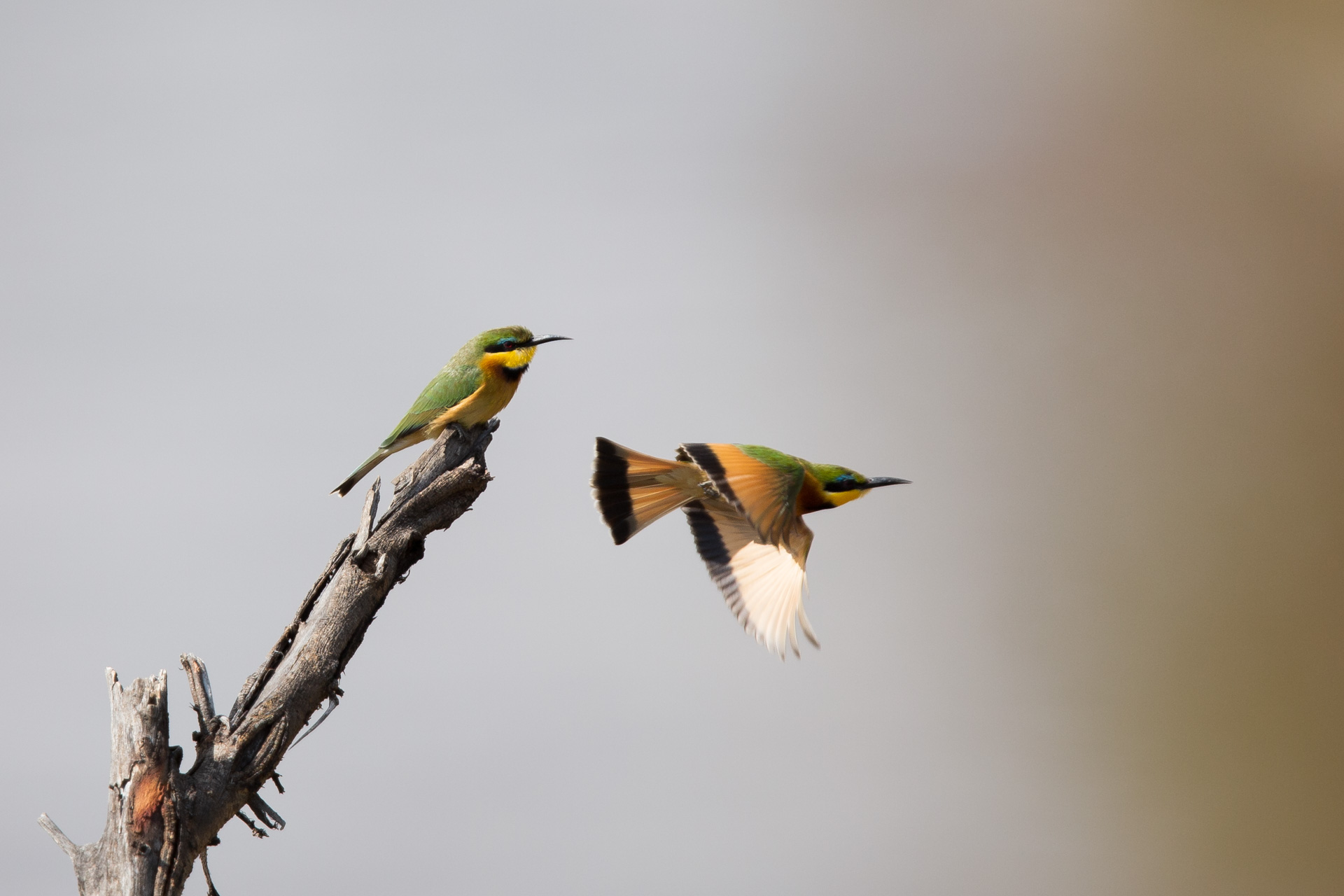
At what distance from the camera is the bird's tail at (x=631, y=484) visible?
198 centimetres

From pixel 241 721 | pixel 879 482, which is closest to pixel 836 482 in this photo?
pixel 879 482

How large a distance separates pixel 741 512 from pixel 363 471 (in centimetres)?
83

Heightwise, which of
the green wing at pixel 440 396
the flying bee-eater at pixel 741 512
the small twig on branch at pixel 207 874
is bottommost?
the small twig on branch at pixel 207 874

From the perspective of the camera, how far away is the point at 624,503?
200 cm

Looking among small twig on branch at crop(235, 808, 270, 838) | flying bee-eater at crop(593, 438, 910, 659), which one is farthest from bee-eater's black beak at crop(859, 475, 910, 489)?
small twig on branch at crop(235, 808, 270, 838)

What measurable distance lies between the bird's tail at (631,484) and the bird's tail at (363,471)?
0.49 m

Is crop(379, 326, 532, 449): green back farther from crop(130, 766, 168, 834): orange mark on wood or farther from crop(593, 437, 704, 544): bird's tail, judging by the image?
crop(130, 766, 168, 834): orange mark on wood

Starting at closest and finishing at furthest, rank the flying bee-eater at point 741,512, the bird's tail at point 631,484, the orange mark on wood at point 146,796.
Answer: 1. the orange mark on wood at point 146,796
2. the flying bee-eater at point 741,512
3. the bird's tail at point 631,484

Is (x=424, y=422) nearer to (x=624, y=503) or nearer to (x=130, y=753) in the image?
(x=624, y=503)

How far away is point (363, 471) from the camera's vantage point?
214 cm

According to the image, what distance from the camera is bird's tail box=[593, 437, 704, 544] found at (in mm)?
1978

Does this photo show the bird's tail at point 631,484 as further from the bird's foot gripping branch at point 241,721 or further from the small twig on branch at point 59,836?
the small twig on branch at point 59,836

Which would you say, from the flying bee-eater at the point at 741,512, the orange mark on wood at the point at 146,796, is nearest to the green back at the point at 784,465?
the flying bee-eater at the point at 741,512

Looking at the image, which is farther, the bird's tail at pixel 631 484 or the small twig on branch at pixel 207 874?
the bird's tail at pixel 631 484
